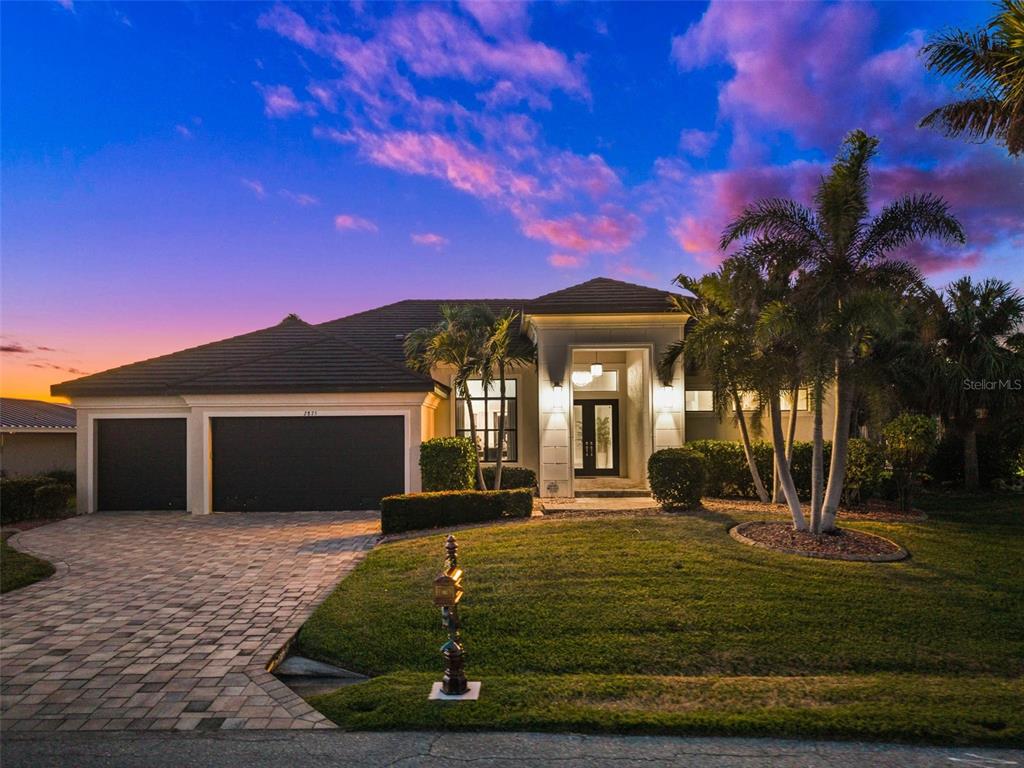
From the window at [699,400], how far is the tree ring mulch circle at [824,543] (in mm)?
6489

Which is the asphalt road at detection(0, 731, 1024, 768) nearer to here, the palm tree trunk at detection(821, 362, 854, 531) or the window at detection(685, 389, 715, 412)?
the palm tree trunk at detection(821, 362, 854, 531)

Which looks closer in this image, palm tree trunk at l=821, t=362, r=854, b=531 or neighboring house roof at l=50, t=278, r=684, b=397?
palm tree trunk at l=821, t=362, r=854, b=531

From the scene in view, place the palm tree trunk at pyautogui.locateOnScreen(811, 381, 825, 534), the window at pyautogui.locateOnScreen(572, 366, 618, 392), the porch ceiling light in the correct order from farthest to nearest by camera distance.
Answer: the window at pyautogui.locateOnScreen(572, 366, 618, 392) < the porch ceiling light < the palm tree trunk at pyautogui.locateOnScreen(811, 381, 825, 534)

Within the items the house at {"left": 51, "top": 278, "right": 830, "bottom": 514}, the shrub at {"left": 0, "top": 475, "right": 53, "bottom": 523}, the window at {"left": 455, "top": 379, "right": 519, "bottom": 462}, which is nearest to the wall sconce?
the house at {"left": 51, "top": 278, "right": 830, "bottom": 514}

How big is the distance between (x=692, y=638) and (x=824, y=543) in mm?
3955

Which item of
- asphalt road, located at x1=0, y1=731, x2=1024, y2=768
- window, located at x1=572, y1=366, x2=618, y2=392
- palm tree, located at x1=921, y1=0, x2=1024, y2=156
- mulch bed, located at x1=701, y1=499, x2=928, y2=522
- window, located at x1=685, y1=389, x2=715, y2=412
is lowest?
mulch bed, located at x1=701, y1=499, x2=928, y2=522

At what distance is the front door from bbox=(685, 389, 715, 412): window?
81.6 inches

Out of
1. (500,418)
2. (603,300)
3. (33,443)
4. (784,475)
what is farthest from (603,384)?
(33,443)

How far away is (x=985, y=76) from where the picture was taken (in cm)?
877

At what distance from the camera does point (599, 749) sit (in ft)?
11.5

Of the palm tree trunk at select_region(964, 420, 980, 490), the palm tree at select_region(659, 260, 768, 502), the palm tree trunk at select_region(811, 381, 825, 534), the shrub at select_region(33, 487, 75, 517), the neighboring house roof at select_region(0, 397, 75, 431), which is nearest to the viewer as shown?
the palm tree trunk at select_region(811, 381, 825, 534)

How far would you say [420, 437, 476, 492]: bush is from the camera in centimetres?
1167

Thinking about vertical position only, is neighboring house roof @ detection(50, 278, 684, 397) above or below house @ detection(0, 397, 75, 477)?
above

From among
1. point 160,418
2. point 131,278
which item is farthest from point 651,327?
point 131,278
